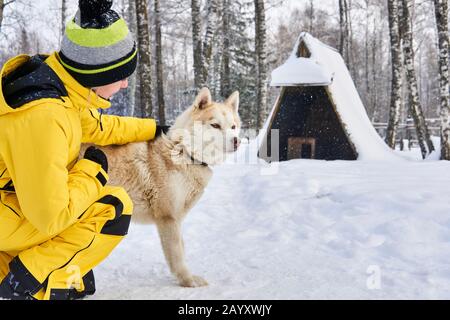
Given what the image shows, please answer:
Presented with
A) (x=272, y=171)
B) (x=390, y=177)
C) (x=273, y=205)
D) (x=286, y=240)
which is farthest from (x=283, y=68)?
(x=286, y=240)

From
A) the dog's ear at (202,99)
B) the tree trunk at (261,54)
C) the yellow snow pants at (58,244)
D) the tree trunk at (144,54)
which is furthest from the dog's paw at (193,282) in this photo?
the tree trunk at (261,54)

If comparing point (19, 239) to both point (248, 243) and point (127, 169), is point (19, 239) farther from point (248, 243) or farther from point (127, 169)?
point (248, 243)

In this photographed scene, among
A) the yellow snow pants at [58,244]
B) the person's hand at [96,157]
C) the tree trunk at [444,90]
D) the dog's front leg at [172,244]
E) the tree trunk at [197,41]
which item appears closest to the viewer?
the yellow snow pants at [58,244]

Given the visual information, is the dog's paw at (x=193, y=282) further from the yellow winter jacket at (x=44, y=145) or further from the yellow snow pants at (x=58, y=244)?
the yellow winter jacket at (x=44, y=145)

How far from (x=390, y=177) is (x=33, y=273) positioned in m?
4.55

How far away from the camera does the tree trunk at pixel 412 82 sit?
907 centimetres

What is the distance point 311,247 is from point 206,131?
4.13 ft

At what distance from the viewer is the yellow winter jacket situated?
163 centimetres

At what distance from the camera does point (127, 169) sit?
280cm

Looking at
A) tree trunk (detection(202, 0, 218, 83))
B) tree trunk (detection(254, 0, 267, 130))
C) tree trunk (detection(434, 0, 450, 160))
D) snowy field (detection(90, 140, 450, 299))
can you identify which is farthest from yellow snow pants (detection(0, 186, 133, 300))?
tree trunk (detection(254, 0, 267, 130))

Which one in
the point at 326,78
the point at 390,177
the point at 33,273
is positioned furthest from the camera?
the point at 326,78

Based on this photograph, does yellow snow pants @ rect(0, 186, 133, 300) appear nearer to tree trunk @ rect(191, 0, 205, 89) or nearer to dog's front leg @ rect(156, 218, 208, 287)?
dog's front leg @ rect(156, 218, 208, 287)

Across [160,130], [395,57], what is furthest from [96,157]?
[395,57]

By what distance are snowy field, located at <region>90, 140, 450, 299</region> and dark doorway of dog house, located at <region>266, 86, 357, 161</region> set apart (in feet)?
11.5
